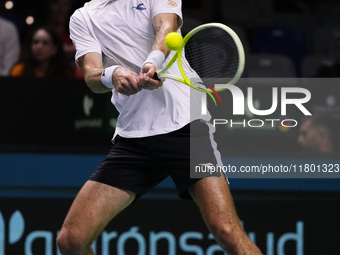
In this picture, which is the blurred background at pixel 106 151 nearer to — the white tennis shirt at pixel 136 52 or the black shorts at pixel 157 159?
the black shorts at pixel 157 159

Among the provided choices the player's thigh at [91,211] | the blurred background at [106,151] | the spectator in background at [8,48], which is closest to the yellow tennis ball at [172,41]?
the player's thigh at [91,211]

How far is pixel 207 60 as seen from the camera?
2682mm

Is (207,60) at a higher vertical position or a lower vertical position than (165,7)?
lower

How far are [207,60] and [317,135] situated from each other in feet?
4.07

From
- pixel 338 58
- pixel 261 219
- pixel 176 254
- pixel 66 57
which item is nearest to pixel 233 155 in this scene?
pixel 261 219

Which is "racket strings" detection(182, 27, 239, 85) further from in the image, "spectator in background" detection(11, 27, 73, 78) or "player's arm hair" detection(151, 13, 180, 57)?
"spectator in background" detection(11, 27, 73, 78)

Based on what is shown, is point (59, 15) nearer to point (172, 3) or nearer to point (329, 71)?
point (329, 71)

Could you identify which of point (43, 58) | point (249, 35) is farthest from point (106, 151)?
point (249, 35)

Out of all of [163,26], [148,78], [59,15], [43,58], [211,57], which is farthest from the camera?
[59,15]

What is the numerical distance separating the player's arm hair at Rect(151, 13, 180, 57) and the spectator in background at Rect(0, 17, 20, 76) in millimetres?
2091

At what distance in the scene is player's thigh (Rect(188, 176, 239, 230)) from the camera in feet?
7.28

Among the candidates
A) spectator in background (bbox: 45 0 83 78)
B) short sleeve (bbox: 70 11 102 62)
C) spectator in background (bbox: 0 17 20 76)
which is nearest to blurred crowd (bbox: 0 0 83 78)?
spectator in background (bbox: 0 17 20 76)

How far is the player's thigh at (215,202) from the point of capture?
2.22 metres

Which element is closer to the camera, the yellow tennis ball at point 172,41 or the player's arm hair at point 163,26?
the yellow tennis ball at point 172,41
